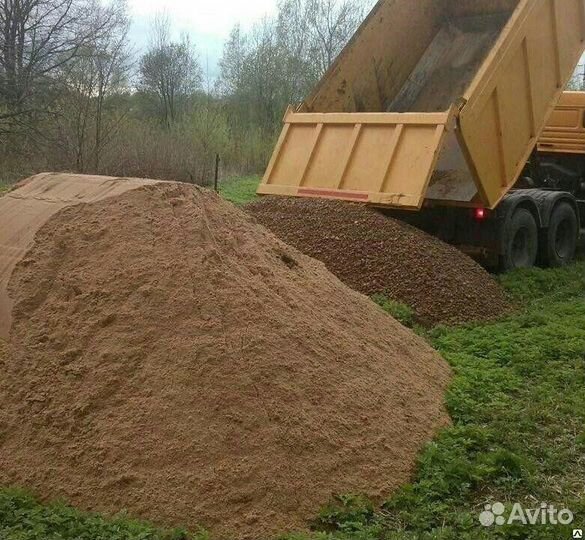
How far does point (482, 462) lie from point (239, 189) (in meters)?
16.1

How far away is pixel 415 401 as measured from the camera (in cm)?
495

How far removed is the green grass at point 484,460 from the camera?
12.2 ft

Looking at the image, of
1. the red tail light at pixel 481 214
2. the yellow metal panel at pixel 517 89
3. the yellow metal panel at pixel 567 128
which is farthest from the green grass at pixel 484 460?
the yellow metal panel at pixel 567 128

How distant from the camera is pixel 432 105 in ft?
34.6

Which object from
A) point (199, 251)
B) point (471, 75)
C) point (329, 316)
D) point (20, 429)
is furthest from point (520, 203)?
point (20, 429)

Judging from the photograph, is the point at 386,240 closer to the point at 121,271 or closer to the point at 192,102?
→ the point at 121,271

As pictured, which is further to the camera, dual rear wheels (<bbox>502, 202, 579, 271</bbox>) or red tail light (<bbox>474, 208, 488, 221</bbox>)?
dual rear wheels (<bbox>502, 202, 579, 271</bbox>)

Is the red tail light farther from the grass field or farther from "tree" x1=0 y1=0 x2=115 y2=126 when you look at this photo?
"tree" x1=0 y1=0 x2=115 y2=126

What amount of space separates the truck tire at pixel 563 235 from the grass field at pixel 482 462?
3.49 metres

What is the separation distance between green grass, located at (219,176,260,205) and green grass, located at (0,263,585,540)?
1013 centimetres

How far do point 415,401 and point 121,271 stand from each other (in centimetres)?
196

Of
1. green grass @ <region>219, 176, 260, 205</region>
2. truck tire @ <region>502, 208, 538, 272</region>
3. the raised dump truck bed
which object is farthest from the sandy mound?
green grass @ <region>219, 176, 260, 205</region>

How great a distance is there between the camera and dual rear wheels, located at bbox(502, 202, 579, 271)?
966 centimetres

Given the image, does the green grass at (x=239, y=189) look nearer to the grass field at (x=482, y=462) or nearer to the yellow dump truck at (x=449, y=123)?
the yellow dump truck at (x=449, y=123)
